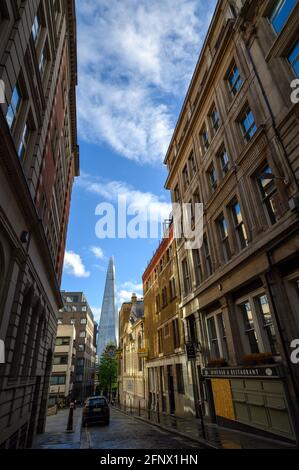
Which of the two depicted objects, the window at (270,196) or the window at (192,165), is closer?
the window at (270,196)

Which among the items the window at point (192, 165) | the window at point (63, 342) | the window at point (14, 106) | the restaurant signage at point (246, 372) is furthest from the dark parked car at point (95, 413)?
the window at point (63, 342)

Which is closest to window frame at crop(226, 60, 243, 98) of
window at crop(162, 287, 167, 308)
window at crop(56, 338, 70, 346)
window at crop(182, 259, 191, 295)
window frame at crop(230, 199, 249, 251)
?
window frame at crop(230, 199, 249, 251)

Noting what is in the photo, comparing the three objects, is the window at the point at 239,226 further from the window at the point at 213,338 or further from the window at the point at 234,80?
the window at the point at 234,80

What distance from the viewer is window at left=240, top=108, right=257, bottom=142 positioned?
43.3 ft

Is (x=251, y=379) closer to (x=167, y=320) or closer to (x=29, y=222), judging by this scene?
(x=29, y=222)

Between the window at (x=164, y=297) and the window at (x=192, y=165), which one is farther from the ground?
the window at (x=192, y=165)

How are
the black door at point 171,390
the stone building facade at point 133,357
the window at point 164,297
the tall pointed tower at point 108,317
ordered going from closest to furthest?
the black door at point 171,390
the window at point 164,297
the stone building facade at point 133,357
the tall pointed tower at point 108,317

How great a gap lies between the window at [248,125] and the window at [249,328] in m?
8.08

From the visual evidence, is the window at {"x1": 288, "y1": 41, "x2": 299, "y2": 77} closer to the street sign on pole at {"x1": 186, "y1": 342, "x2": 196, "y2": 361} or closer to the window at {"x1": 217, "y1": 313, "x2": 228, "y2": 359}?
the window at {"x1": 217, "y1": 313, "x2": 228, "y2": 359}

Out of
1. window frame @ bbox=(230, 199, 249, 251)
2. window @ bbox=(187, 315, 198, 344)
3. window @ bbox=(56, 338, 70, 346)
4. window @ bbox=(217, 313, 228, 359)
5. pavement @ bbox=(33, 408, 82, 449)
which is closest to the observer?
pavement @ bbox=(33, 408, 82, 449)

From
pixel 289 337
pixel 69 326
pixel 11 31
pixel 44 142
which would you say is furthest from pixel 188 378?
pixel 69 326

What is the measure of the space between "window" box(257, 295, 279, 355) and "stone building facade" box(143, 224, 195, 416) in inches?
357

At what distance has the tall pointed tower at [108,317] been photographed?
576 feet

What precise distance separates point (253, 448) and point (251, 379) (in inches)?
111
